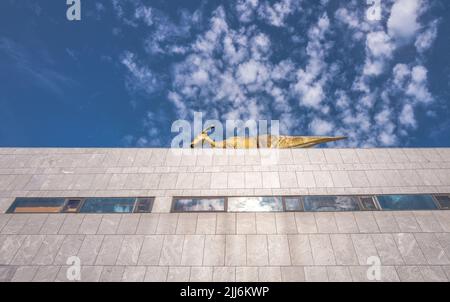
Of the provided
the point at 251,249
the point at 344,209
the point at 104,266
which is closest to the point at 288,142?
the point at 344,209

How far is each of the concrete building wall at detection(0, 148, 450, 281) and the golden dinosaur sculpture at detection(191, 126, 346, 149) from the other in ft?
7.09

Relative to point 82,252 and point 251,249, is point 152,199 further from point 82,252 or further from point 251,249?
point 251,249

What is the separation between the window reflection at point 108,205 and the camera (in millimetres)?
15383

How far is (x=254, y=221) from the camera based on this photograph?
48.1ft

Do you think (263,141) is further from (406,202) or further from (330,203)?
(406,202)

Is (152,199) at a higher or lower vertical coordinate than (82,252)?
higher

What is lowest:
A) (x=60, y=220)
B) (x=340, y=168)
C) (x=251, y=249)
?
(x=251, y=249)

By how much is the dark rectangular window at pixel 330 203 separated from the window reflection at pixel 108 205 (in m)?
7.56

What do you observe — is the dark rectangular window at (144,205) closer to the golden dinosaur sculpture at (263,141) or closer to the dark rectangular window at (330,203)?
the golden dinosaur sculpture at (263,141)

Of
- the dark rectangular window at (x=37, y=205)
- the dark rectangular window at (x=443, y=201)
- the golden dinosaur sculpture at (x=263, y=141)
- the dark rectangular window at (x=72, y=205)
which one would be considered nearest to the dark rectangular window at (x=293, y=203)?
the golden dinosaur sculpture at (x=263, y=141)

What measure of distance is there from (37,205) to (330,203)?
12.6 m

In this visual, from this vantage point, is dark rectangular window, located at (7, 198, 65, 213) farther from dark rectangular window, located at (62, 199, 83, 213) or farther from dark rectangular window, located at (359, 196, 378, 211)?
dark rectangular window, located at (359, 196, 378, 211)
